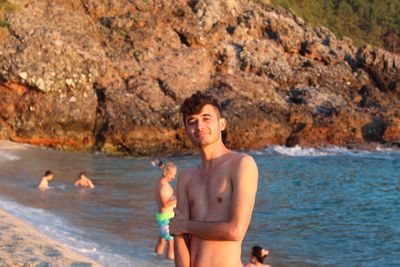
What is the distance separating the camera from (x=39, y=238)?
24.5 feet

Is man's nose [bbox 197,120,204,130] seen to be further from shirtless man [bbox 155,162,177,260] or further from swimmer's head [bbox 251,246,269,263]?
shirtless man [bbox 155,162,177,260]

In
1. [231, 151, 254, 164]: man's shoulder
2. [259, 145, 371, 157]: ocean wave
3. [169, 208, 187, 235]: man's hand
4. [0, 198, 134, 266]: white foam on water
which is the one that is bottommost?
[0, 198, 134, 266]: white foam on water

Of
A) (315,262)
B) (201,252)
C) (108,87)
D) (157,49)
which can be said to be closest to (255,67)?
(157,49)

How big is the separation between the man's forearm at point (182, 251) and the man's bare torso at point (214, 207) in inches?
1.1

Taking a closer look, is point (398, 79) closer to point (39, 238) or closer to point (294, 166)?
point (294, 166)

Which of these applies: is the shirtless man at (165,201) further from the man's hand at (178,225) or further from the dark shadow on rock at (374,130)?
the dark shadow on rock at (374,130)

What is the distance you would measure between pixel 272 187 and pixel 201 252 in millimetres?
14182

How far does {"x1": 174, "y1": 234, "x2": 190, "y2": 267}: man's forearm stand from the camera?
303cm

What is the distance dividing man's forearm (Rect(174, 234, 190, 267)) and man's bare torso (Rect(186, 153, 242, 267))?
0.09 ft

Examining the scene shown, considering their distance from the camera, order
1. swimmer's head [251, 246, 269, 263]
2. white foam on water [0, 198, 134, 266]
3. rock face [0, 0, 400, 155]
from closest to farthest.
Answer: swimmer's head [251, 246, 269, 263], white foam on water [0, 198, 134, 266], rock face [0, 0, 400, 155]

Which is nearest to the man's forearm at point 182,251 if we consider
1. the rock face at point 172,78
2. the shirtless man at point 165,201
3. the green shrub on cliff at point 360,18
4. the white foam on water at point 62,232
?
the white foam on water at point 62,232

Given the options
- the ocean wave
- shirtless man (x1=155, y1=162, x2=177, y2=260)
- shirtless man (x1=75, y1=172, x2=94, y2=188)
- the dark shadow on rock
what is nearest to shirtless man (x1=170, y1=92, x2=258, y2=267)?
shirtless man (x1=155, y1=162, x2=177, y2=260)

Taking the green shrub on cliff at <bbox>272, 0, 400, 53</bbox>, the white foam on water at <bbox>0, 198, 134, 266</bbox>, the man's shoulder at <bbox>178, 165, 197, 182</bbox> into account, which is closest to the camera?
the man's shoulder at <bbox>178, 165, 197, 182</bbox>

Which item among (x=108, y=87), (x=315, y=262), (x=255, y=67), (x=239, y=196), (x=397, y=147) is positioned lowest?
(x=315, y=262)
